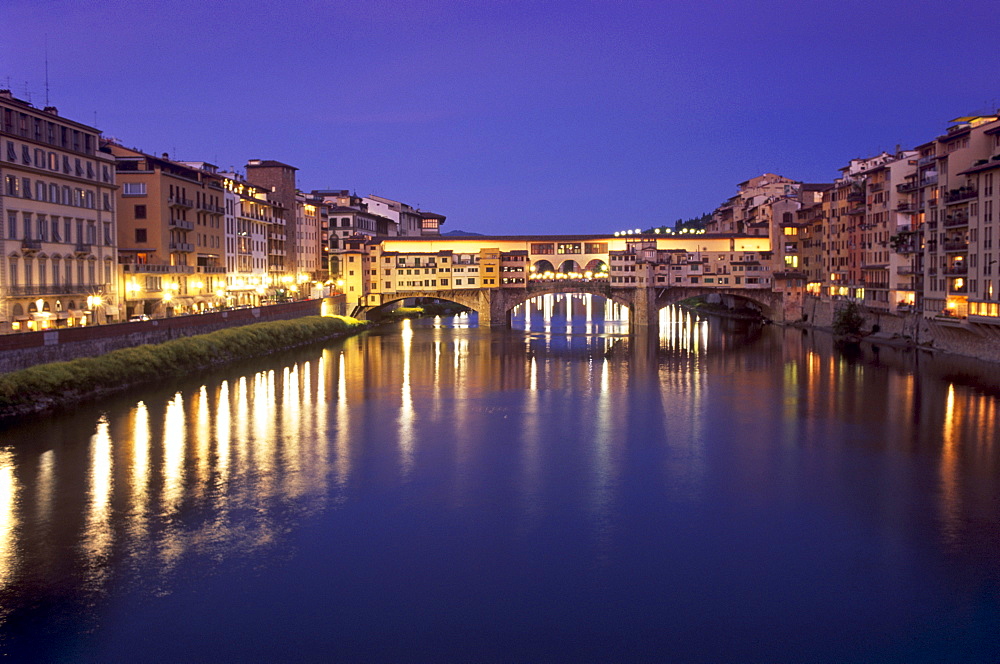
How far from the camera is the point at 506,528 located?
1580 centimetres

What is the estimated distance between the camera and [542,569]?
1395cm

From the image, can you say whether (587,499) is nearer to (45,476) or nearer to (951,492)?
(951,492)

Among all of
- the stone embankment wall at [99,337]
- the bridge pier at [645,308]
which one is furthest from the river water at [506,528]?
the bridge pier at [645,308]

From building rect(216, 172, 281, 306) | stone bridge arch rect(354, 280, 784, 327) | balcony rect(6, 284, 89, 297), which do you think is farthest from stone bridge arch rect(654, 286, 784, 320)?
balcony rect(6, 284, 89, 297)

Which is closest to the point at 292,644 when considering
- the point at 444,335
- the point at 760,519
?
the point at 760,519

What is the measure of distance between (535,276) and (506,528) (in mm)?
47206

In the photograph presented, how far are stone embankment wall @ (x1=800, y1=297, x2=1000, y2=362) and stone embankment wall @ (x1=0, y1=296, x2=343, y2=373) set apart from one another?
1178 inches

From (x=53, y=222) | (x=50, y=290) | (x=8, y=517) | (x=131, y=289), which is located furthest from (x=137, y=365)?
(x=8, y=517)

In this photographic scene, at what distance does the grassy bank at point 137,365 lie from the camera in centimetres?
2394

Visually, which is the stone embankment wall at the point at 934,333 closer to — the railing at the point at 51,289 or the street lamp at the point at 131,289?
the railing at the point at 51,289

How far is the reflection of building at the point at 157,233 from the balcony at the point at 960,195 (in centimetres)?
3259

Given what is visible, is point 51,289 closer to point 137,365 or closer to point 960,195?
point 137,365

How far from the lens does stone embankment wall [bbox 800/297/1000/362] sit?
111ft

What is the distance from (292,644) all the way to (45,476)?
9.30 meters
